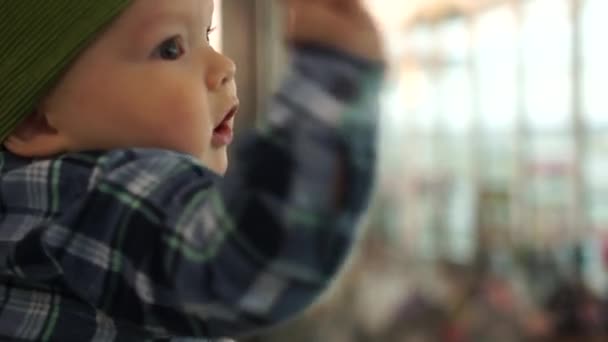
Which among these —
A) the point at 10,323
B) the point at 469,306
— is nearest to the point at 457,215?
the point at 469,306

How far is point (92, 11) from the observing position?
0.28 m

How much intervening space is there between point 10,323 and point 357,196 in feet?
0.44

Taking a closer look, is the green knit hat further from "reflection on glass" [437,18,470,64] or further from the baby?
"reflection on glass" [437,18,470,64]

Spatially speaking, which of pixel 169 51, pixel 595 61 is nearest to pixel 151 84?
pixel 169 51

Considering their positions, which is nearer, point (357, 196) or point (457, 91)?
point (357, 196)

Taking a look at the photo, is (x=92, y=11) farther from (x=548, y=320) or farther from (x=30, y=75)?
(x=548, y=320)

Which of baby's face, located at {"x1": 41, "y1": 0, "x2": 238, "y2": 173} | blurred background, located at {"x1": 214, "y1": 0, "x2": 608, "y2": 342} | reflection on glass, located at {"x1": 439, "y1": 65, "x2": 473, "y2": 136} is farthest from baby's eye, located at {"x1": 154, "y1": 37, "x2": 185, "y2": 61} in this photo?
reflection on glass, located at {"x1": 439, "y1": 65, "x2": 473, "y2": 136}

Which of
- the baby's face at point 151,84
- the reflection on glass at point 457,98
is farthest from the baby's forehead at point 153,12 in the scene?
the reflection on glass at point 457,98

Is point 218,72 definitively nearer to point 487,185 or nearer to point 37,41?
point 37,41

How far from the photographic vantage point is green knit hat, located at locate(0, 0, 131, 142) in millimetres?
279

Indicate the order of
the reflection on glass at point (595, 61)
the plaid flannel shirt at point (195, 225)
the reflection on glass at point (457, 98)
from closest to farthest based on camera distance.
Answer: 1. the plaid flannel shirt at point (195, 225)
2. the reflection on glass at point (595, 61)
3. the reflection on glass at point (457, 98)

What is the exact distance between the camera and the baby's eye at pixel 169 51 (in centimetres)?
28

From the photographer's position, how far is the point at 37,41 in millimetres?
288

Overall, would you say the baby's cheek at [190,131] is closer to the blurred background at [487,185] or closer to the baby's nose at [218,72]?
the baby's nose at [218,72]
